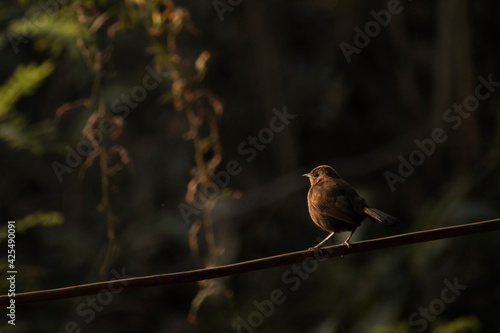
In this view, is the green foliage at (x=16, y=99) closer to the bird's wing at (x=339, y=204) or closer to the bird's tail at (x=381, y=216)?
the bird's wing at (x=339, y=204)

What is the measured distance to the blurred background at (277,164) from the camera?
235 inches

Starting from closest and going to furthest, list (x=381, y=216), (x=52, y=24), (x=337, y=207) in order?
(x=381, y=216)
(x=337, y=207)
(x=52, y=24)

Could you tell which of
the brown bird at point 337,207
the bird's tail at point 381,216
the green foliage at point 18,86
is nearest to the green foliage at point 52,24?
the green foliage at point 18,86

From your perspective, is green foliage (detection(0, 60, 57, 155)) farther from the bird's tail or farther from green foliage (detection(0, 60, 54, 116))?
the bird's tail

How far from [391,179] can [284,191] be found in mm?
1330

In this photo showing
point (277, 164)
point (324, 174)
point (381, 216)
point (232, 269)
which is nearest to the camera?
point (232, 269)

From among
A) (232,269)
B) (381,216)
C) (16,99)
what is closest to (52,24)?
(16,99)

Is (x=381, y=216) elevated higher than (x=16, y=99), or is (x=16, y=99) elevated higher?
(x=16, y=99)

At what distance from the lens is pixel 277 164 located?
30.0ft

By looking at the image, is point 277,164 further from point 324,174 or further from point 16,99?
point 16,99

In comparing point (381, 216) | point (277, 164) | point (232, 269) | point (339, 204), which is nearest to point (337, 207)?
point (339, 204)

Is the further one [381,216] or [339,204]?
[339,204]

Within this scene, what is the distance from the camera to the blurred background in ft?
19.6

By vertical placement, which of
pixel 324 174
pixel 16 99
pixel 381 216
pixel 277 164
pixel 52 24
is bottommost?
pixel 277 164
